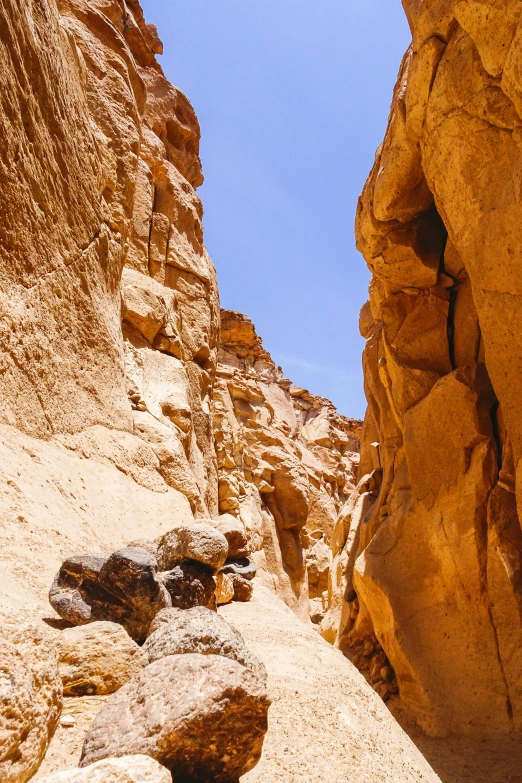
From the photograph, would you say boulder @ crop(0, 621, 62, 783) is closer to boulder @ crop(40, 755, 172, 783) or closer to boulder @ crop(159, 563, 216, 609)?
boulder @ crop(40, 755, 172, 783)

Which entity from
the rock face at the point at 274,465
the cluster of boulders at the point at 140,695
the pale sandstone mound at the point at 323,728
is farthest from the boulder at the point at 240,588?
the rock face at the point at 274,465

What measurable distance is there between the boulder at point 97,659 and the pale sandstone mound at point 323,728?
0.67 metres

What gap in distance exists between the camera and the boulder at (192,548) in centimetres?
399

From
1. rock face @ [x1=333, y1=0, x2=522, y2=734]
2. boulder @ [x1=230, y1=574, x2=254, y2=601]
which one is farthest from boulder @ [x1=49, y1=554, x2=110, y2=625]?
rock face @ [x1=333, y1=0, x2=522, y2=734]

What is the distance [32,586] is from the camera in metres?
3.39

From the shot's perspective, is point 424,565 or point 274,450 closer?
point 424,565

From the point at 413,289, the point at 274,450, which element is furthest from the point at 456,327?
the point at 274,450

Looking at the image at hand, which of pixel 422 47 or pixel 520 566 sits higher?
pixel 422 47

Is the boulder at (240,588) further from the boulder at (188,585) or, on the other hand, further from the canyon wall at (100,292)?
the boulder at (188,585)

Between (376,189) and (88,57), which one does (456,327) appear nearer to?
(376,189)

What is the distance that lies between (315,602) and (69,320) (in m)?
15.1

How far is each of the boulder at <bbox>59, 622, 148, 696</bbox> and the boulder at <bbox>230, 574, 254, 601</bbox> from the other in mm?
3376

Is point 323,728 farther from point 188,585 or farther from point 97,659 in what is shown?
point 188,585

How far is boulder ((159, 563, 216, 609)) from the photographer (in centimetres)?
375
